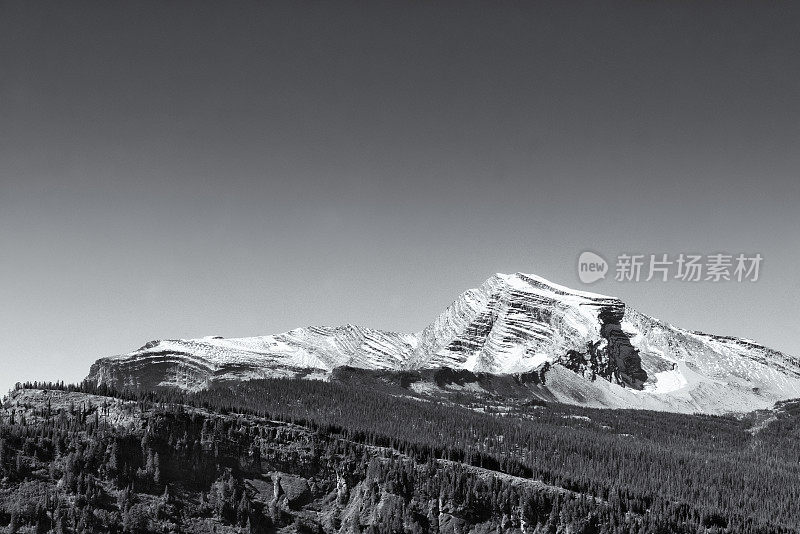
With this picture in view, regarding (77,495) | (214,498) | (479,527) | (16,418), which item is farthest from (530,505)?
(16,418)

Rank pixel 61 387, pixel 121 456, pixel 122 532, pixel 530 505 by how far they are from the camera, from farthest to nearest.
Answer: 1. pixel 61 387
2. pixel 530 505
3. pixel 121 456
4. pixel 122 532

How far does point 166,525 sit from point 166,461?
→ 53.6ft

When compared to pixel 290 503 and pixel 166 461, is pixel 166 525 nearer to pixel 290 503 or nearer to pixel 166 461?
pixel 166 461

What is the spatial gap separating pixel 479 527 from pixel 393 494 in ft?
62.4

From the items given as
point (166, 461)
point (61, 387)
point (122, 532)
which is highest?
point (61, 387)

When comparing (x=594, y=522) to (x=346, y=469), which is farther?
(x=346, y=469)

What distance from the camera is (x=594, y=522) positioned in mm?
168250

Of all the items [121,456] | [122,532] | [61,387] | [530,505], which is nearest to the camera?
[122,532]

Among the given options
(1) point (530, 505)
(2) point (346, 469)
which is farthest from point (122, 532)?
(1) point (530, 505)

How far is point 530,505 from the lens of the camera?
17175 cm

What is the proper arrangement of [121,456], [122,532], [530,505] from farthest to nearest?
[530,505], [121,456], [122,532]

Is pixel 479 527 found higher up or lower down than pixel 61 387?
lower down

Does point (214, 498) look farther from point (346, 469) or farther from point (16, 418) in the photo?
point (16, 418)

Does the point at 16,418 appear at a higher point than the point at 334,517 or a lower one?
higher
